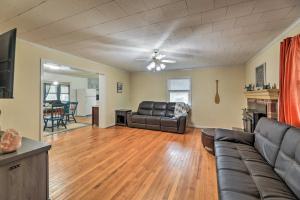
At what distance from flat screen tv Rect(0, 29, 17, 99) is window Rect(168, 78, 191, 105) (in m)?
5.47

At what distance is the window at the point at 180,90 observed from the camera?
Result: 615 centimetres

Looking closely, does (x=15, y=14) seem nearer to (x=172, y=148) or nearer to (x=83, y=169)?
(x=83, y=169)

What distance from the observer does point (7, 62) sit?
1.43 m

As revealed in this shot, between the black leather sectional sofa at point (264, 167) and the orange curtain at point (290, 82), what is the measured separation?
13.1 inches

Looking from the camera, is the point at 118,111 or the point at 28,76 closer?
the point at 28,76

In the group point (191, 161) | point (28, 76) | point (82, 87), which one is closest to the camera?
point (191, 161)

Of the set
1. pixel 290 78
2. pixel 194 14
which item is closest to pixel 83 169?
pixel 194 14

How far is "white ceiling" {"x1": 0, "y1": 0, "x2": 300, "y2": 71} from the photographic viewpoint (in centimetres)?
187

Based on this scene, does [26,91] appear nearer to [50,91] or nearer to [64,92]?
[50,91]

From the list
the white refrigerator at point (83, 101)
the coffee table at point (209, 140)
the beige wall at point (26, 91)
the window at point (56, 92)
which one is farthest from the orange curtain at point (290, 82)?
the window at point (56, 92)

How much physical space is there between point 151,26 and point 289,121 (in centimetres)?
255

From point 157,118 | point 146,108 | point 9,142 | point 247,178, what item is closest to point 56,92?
point 146,108

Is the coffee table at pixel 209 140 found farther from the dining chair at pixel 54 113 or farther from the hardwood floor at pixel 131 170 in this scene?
the dining chair at pixel 54 113

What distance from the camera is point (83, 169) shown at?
8.21 ft
